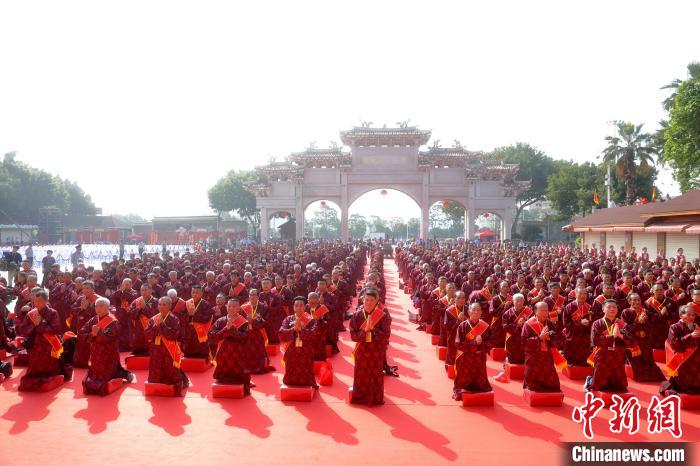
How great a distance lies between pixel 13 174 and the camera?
58438 millimetres

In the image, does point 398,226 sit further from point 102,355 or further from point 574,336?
point 102,355

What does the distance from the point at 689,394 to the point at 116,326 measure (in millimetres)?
8493

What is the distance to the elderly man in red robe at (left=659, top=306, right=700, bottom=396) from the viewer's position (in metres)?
7.54

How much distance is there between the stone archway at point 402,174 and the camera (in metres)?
39.9

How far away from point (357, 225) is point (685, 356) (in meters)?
83.8

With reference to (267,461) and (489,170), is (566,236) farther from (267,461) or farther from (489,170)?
(267,461)

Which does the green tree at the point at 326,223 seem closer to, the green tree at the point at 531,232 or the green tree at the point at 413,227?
the green tree at the point at 413,227

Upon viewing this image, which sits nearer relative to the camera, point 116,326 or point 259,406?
point 259,406

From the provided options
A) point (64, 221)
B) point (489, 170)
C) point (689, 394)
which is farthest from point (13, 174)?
point (689, 394)

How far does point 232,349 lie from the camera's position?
8070 mm

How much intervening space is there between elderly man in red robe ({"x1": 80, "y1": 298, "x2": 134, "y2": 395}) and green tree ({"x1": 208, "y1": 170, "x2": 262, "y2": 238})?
53.7 m

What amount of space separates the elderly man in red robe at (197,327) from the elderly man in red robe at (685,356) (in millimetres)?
7507

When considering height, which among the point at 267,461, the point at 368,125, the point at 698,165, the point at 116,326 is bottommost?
the point at 267,461

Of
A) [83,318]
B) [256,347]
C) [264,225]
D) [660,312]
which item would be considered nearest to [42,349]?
[83,318]
